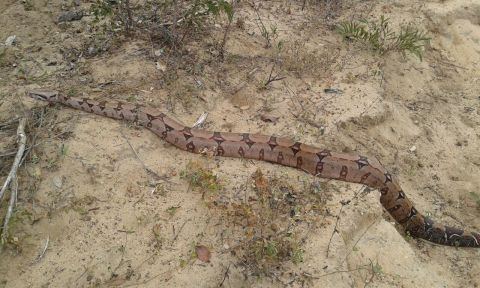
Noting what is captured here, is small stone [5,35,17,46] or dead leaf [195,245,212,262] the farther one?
small stone [5,35,17,46]

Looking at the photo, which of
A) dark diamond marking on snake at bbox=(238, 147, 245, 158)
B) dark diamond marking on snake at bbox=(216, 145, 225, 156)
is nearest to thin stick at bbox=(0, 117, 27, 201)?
dark diamond marking on snake at bbox=(216, 145, 225, 156)

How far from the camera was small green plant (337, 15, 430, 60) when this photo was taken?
8.36 metres

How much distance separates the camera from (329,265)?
16.3 ft

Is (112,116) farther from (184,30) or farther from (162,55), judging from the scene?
(184,30)

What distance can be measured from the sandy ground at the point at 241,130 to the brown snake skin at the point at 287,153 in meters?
0.17

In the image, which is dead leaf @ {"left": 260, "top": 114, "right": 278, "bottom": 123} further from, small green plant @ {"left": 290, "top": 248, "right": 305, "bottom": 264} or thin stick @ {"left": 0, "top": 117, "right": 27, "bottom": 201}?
thin stick @ {"left": 0, "top": 117, "right": 27, "bottom": 201}

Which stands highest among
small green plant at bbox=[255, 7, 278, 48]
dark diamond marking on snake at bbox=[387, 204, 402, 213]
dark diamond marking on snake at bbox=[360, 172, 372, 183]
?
small green plant at bbox=[255, 7, 278, 48]

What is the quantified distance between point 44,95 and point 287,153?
3.80 m

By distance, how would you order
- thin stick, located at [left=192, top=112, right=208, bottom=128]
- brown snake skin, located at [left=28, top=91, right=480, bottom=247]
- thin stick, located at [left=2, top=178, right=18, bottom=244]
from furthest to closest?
thin stick, located at [left=192, top=112, right=208, bottom=128]
brown snake skin, located at [left=28, top=91, right=480, bottom=247]
thin stick, located at [left=2, top=178, right=18, bottom=244]

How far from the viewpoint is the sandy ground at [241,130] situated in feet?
16.1

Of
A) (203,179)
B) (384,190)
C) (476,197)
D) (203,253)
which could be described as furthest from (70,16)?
(476,197)

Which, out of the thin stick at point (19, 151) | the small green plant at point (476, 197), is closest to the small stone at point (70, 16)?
the thin stick at point (19, 151)

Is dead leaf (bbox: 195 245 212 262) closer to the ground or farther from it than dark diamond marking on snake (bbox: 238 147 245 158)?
closer to the ground

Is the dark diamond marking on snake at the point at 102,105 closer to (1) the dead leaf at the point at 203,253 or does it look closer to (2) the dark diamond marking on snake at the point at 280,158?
(2) the dark diamond marking on snake at the point at 280,158
